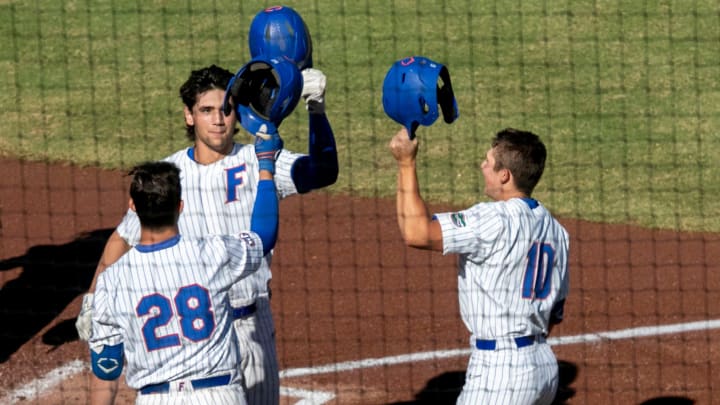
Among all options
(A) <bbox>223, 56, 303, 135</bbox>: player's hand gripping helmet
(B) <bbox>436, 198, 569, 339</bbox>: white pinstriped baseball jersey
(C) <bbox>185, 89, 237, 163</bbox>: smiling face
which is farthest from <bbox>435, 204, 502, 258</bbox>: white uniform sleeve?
(C) <bbox>185, 89, 237, 163</bbox>: smiling face

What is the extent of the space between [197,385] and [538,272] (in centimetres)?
154

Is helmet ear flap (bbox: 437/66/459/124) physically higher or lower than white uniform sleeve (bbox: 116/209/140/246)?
higher

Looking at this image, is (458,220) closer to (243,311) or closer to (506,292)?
(506,292)

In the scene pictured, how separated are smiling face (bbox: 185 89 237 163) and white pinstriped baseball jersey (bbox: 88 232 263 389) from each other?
1.01 metres

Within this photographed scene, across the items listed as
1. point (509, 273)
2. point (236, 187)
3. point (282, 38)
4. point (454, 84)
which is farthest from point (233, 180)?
point (454, 84)

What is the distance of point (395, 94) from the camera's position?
16.7 feet

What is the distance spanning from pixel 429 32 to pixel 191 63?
113 inches

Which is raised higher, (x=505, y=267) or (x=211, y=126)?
(x=211, y=126)

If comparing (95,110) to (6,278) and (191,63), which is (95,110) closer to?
(191,63)

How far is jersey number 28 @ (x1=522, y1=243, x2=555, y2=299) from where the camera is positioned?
5.20 meters

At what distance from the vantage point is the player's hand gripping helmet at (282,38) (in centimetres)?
558

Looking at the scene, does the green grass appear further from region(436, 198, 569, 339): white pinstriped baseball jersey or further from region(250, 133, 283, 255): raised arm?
region(250, 133, 283, 255): raised arm

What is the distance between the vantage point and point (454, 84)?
13523 mm

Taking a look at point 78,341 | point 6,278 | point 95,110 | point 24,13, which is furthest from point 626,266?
point 24,13
